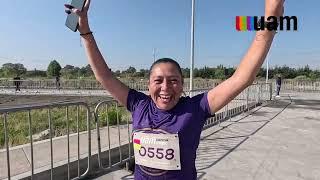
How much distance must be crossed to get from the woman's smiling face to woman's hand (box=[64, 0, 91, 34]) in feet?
1.82

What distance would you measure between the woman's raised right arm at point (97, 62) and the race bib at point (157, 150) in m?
0.37

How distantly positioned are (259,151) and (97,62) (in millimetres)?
A: 6539

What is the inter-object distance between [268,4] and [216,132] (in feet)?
29.4

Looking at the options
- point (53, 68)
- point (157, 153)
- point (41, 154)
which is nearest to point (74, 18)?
point (157, 153)

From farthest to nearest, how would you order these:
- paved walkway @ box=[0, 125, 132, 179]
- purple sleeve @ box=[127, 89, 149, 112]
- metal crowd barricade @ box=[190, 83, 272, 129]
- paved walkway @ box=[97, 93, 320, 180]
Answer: metal crowd barricade @ box=[190, 83, 272, 129] < paved walkway @ box=[97, 93, 320, 180] < paved walkway @ box=[0, 125, 132, 179] < purple sleeve @ box=[127, 89, 149, 112]

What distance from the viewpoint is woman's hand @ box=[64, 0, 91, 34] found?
106 inches

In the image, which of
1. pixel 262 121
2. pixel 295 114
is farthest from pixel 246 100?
pixel 262 121

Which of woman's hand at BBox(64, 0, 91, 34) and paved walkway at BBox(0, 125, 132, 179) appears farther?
paved walkway at BBox(0, 125, 132, 179)

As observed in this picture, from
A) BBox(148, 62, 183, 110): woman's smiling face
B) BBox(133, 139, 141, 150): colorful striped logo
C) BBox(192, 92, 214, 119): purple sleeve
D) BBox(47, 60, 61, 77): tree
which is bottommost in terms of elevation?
BBox(133, 139, 141, 150): colorful striped logo

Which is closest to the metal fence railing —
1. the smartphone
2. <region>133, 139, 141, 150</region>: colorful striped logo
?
the smartphone

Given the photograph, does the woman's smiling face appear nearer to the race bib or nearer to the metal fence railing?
the race bib

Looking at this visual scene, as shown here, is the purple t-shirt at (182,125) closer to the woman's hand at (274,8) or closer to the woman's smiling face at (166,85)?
the woman's smiling face at (166,85)

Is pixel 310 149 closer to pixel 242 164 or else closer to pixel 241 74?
pixel 242 164

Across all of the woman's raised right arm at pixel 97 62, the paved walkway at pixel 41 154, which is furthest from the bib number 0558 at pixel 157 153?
the paved walkway at pixel 41 154
